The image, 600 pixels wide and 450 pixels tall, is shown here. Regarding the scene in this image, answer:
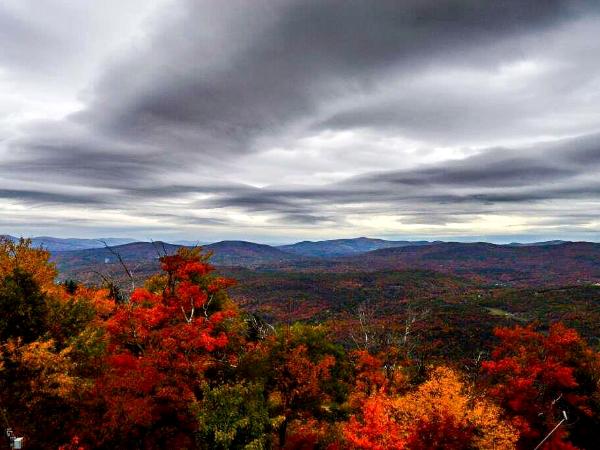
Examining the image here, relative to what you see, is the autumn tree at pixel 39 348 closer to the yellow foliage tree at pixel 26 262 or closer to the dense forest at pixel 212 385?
the yellow foliage tree at pixel 26 262

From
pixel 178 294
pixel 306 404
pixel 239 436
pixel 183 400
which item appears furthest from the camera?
pixel 178 294

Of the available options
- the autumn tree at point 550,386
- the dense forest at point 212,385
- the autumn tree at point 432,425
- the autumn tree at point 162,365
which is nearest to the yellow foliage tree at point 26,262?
the dense forest at point 212,385

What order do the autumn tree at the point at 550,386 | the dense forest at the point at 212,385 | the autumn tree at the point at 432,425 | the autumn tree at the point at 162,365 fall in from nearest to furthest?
the dense forest at the point at 212,385 → the autumn tree at the point at 162,365 → the autumn tree at the point at 432,425 → the autumn tree at the point at 550,386

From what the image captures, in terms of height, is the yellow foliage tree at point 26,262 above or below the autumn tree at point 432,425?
above

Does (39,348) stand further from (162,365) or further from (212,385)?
(212,385)

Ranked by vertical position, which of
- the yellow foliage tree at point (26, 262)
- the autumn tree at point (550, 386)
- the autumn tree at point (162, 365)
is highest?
the yellow foliage tree at point (26, 262)

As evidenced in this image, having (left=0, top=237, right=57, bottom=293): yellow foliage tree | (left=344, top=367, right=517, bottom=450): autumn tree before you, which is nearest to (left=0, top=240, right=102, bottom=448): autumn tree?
A: (left=0, top=237, right=57, bottom=293): yellow foliage tree

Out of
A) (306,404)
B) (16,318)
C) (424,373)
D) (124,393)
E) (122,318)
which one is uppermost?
(16,318)

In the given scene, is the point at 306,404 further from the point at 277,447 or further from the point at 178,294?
the point at 178,294

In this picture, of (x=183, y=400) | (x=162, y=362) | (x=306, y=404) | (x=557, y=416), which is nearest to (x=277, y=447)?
(x=306, y=404)

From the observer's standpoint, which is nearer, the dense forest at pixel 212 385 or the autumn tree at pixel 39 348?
the autumn tree at pixel 39 348

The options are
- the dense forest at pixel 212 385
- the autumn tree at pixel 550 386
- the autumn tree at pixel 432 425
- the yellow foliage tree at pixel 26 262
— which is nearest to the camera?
the dense forest at pixel 212 385
